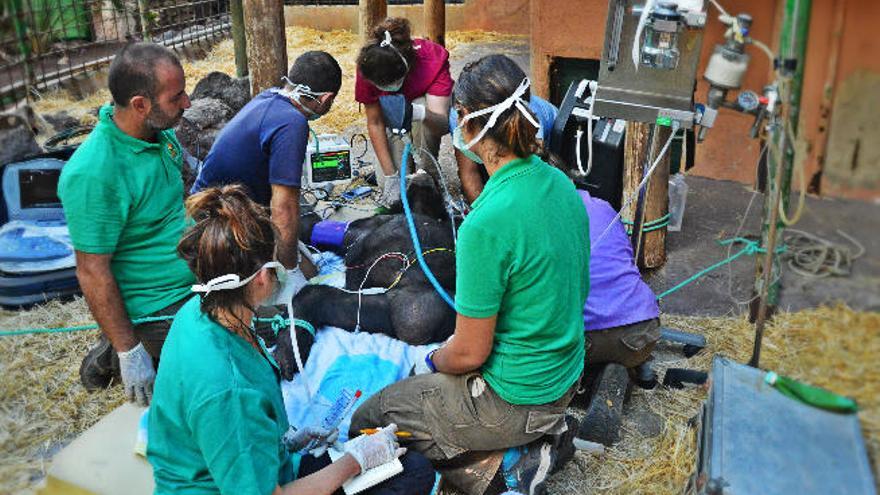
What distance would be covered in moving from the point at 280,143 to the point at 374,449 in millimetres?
1679

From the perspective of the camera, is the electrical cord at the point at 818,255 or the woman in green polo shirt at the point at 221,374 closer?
the electrical cord at the point at 818,255

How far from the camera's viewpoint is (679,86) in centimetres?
330

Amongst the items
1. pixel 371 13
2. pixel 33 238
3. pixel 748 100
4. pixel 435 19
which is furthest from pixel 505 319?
pixel 435 19

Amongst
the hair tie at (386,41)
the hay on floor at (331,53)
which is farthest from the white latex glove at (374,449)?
the hay on floor at (331,53)

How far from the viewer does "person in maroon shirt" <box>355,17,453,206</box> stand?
15.3 ft

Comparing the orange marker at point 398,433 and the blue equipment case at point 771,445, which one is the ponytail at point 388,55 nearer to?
the orange marker at point 398,433

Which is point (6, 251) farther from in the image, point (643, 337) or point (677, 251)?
point (677, 251)

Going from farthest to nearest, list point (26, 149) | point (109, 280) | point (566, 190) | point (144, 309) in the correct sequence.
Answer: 1. point (26, 149)
2. point (144, 309)
3. point (109, 280)
4. point (566, 190)

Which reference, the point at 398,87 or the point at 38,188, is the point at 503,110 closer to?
the point at 398,87

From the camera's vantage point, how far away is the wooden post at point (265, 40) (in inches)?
198

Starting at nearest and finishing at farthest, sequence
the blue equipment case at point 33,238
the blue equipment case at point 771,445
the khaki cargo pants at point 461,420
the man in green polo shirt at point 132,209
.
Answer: the blue equipment case at point 771,445
the khaki cargo pants at point 461,420
the man in green polo shirt at point 132,209
the blue equipment case at point 33,238

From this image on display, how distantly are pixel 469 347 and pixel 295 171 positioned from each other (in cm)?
160

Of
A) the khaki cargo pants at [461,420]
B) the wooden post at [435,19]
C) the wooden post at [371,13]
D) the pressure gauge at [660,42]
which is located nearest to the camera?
the khaki cargo pants at [461,420]

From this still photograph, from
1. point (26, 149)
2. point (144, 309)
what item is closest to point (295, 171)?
point (144, 309)
